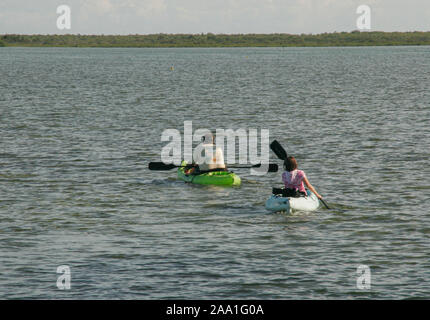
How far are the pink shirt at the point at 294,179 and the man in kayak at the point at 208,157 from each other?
4.98m

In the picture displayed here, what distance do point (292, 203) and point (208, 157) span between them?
591 centimetres

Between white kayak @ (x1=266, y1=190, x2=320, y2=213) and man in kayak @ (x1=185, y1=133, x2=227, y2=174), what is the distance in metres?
4.70

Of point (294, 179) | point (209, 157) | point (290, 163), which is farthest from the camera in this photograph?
point (209, 157)

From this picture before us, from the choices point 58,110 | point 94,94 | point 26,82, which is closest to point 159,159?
point 58,110

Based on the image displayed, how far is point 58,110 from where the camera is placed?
60469mm

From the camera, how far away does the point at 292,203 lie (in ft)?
79.4

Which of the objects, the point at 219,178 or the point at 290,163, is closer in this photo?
the point at 290,163

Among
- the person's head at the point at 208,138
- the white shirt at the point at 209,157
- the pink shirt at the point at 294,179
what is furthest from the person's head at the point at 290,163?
the white shirt at the point at 209,157

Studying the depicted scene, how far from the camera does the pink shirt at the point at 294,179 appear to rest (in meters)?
24.3

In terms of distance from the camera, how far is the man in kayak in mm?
28938

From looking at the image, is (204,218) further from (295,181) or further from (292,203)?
(295,181)

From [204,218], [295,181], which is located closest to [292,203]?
[295,181]

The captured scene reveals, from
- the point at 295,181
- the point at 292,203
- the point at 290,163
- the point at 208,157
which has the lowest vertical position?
the point at 292,203
